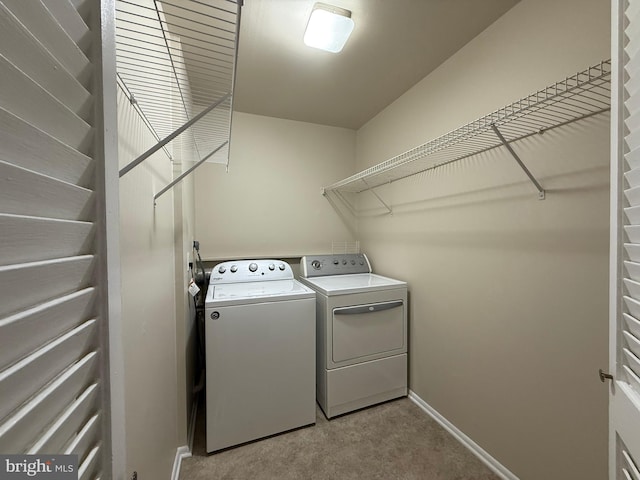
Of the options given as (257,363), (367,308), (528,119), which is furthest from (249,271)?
(528,119)

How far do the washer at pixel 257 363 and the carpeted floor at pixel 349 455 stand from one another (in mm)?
88

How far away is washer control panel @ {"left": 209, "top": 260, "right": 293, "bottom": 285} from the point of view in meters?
2.08

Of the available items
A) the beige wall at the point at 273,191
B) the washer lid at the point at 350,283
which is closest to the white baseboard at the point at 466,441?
the washer lid at the point at 350,283

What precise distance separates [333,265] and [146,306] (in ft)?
5.66

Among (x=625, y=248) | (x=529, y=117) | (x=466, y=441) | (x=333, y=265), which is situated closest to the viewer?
(x=625, y=248)

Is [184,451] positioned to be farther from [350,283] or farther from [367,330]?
[350,283]

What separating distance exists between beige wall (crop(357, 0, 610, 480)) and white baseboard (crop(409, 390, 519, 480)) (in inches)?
1.7

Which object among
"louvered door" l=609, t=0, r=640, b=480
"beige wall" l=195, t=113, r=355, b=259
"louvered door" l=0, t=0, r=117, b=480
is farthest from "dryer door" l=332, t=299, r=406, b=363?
"louvered door" l=0, t=0, r=117, b=480

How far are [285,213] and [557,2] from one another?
2.19 m

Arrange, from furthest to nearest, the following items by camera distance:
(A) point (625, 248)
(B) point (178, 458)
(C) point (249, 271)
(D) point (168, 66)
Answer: (C) point (249, 271) < (B) point (178, 458) < (D) point (168, 66) < (A) point (625, 248)

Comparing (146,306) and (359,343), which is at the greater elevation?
(146,306)

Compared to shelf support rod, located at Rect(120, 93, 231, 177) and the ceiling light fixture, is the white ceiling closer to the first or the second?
the ceiling light fixture

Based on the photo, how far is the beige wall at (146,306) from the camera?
737 millimetres

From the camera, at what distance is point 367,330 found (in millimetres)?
Answer: 1903
